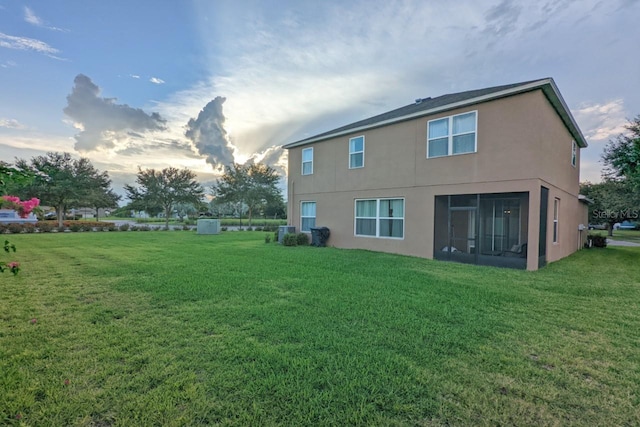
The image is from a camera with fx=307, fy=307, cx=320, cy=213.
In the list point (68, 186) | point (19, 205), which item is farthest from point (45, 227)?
point (19, 205)

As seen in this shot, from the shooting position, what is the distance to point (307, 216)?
51.5 ft

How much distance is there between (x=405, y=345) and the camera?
3.50 metres

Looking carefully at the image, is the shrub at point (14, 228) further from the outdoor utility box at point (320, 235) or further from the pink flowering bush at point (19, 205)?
the pink flowering bush at point (19, 205)

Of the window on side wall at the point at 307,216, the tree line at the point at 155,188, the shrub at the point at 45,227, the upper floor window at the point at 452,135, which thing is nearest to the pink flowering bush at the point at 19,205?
the upper floor window at the point at 452,135

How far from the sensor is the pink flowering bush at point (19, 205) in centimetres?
240

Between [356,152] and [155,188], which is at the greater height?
[356,152]

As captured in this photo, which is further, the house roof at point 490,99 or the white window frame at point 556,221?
the white window frame at point 556,221

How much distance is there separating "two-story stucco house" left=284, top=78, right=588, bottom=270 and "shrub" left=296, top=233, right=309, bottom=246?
0.77 meters

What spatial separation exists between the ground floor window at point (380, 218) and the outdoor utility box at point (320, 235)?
161cm

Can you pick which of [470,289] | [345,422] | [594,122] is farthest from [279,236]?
[594,122]

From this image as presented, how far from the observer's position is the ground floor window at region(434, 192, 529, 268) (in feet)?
32.1

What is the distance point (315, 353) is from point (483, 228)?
1128cm

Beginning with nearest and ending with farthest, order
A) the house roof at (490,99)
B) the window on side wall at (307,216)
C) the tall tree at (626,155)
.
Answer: the house roof at (490,99) → the tall tree at (626,155) → the window on side wall at (307,216)

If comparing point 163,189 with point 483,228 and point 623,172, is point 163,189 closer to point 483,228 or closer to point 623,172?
point 483,228
